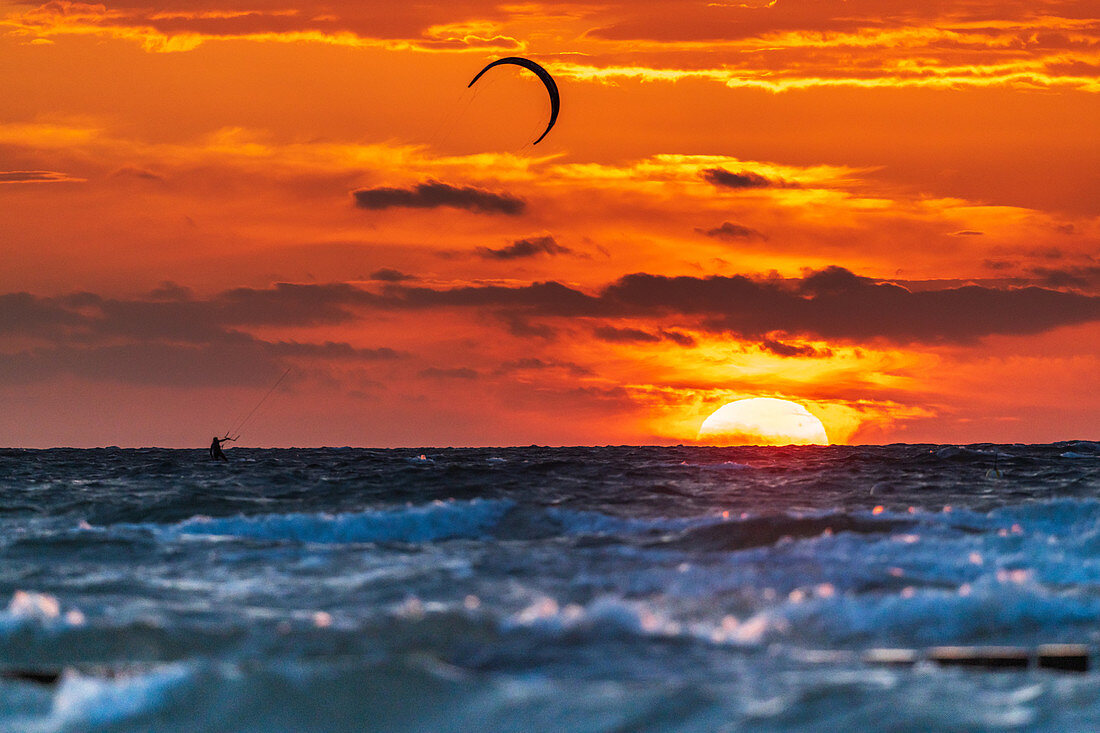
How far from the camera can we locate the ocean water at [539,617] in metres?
9.19

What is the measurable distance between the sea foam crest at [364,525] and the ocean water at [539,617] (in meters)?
0.11

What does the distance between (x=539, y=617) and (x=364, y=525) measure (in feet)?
38.4

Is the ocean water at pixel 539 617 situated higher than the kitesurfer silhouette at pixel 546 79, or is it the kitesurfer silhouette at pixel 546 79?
the kitesurfer silhouette at pixel 546 79

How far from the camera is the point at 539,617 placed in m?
12.4

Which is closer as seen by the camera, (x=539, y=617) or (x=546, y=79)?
(x=539, y=617)

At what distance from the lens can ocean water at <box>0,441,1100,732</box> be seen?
9.19 metres

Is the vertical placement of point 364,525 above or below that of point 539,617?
above

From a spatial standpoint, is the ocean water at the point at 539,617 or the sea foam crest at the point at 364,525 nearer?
the ocean water at the point at 539,617

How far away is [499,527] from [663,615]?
34.8 feet

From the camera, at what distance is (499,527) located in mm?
23094

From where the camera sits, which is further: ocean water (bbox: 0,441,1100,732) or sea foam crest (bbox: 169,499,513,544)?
sea foam crest (bbox: 169,499,513,544)

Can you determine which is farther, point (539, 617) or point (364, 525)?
point (364, 525)

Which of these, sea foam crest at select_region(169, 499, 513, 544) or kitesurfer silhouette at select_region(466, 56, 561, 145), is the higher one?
kitesurfer silhouette at select_region(466, 56, 561, 145)

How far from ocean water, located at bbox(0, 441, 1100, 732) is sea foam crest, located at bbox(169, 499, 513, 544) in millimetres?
109
